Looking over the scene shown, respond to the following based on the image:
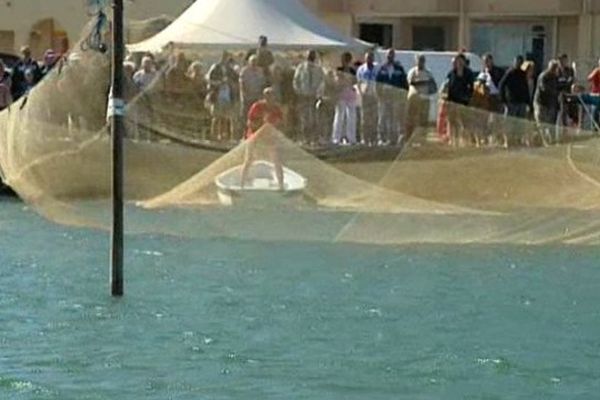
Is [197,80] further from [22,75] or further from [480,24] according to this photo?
[480,24]

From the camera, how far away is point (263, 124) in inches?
995

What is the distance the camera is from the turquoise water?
572 inches

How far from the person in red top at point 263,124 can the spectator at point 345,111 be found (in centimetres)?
73

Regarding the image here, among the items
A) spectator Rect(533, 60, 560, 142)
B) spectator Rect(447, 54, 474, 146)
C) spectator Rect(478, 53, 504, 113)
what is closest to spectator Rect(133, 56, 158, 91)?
spectator Rect(447, 54, 474, 146)

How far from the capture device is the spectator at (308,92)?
26.1 metres

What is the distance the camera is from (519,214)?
22266 mm

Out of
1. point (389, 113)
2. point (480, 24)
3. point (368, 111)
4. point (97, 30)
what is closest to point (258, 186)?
point (97, 30)

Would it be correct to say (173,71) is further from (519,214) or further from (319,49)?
(519,214)

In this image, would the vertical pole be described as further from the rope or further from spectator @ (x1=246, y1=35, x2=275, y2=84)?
spectator @ (x1=246, y1=35, x2=275, y2=84)

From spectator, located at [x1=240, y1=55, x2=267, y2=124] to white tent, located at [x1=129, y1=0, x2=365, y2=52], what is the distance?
307 centimetres

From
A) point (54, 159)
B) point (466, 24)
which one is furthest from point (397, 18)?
point (54, 159)

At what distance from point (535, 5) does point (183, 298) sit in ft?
111

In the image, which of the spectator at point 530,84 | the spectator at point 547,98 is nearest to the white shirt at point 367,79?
the spectator at point 530,84

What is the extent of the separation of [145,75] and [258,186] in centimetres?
574
